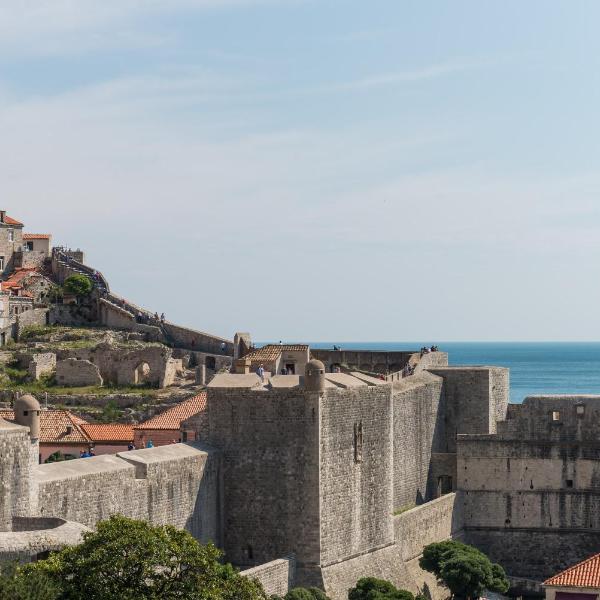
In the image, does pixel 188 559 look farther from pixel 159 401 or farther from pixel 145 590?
pixel 159 401

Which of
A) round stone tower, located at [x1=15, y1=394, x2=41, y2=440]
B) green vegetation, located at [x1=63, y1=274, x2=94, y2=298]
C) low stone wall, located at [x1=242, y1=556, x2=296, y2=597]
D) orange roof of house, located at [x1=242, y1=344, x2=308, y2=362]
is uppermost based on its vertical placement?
green vegetation, located at [x1=63, y1=274, x2=94, y2=298]

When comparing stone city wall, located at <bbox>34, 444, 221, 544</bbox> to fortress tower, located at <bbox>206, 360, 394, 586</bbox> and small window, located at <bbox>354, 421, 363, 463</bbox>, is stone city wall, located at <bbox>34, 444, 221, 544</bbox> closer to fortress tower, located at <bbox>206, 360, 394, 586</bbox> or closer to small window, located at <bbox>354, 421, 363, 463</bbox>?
fortress tower, located at <bbox>206, 360, 394, 586</bbox>

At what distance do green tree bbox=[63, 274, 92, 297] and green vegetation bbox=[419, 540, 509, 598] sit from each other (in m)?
34.4

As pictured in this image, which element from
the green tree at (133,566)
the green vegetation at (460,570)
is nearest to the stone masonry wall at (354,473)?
the green vegetation at (460,570)

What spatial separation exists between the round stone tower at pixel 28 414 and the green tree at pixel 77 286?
4520 cm

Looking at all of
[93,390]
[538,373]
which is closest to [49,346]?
[93,390]

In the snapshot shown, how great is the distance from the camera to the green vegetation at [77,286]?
78125mm

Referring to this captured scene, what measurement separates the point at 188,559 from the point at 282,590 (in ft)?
32.6

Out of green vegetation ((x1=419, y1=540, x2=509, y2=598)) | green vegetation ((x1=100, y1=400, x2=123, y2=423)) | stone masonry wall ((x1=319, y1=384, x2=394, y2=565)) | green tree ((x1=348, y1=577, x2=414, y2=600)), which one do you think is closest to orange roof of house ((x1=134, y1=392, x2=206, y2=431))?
green vegetation ((x1=100, y1=400, x2=123, y2=423))

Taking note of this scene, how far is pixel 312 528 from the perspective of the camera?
3962 cm

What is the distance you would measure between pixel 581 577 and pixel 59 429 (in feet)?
65.4

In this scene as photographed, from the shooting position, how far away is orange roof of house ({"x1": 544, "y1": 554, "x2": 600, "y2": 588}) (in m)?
42.5

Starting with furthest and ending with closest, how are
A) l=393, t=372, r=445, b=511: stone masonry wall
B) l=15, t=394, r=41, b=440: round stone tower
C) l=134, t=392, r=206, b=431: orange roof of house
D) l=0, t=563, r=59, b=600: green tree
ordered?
l=134, t=392, r=206, b=431: orange roof of house
l=393, t=372, r=445, b=511: stone masonry wall
l=15, t=394, r=41, b=440: round stone tower
l=0, t=563, r=59, b=600: green tree

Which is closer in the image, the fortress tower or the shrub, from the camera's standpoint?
the shrub
